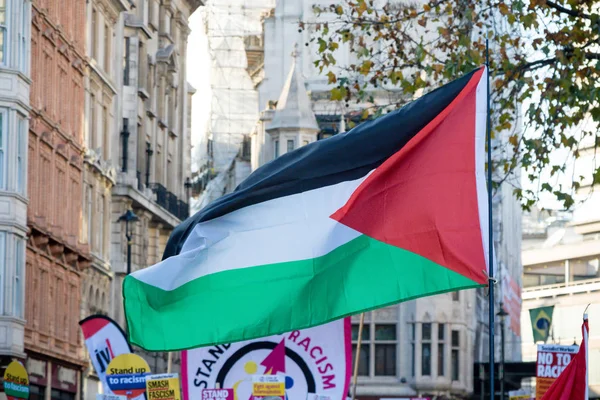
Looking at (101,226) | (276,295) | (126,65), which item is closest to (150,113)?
(126,65)

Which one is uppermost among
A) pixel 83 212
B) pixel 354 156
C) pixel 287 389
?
pixel 83 212

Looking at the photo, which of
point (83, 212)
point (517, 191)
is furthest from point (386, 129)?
point (83, 212)

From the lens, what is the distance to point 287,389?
14930 mm

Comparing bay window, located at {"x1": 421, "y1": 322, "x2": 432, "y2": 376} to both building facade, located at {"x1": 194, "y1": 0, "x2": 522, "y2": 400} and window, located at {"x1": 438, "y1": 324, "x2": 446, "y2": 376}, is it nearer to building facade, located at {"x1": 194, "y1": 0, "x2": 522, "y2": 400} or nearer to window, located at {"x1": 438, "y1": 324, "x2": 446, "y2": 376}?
building facade, located at {"x1": 194, "y1": 0, "x2": 522, "y2": 400}

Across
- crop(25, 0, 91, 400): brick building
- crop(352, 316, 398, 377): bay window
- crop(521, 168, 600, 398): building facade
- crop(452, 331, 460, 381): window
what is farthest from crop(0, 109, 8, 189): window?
crop(521, 168, 600, 398): building facade

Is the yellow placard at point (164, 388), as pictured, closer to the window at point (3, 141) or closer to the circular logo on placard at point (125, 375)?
the circular logo on placard at point (125, 375)

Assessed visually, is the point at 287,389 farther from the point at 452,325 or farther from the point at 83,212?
the point at 452,325

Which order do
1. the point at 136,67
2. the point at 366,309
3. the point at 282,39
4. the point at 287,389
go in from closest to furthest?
the point at 366,309 < the point at 287,389 < the point at 136,67 < the point at 282,39

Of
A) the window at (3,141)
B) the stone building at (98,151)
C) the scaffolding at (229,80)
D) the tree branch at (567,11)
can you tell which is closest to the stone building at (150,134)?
the stone building at (98,151)

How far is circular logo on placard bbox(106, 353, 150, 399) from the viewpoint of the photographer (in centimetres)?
2816

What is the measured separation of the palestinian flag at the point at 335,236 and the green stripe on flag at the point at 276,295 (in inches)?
0.4

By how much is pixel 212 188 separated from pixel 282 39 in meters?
9.79

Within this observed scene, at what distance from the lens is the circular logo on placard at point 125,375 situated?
28.2 m

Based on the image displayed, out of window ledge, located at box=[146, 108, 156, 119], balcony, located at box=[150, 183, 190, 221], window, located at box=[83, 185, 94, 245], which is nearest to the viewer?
window, located at box=[83, 185, 94, 245]
